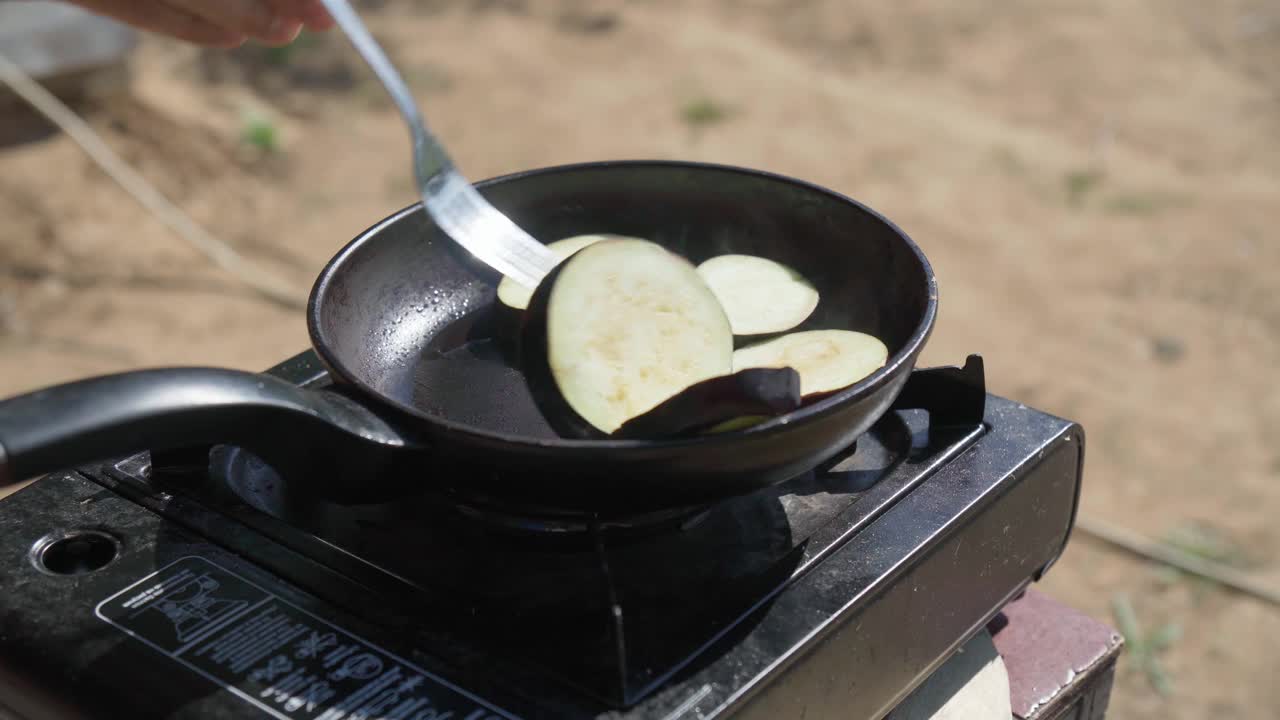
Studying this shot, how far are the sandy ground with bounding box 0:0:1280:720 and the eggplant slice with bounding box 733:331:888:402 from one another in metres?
1.68

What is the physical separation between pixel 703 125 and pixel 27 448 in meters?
4.42

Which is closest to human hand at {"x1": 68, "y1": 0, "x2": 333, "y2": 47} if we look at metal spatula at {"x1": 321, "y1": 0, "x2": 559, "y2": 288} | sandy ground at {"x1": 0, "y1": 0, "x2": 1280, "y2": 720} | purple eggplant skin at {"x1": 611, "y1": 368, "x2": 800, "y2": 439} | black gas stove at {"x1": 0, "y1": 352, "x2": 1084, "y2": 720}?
metal spatula at {"x1": 321, "y1": 0, "x2": 559, "y2": 288}

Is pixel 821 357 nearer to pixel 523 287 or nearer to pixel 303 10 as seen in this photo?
pixel 523 287

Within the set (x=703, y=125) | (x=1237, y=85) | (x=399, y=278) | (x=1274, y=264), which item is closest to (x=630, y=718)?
(x=399, y=278)

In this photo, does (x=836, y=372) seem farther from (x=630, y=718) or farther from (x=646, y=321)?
(x=630, y=718)

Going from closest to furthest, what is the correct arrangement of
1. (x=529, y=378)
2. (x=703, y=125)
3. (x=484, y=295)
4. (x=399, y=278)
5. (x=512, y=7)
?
(x=529, y=378) < (x=399, y=278) < (x=484, y=295) < (x=703, y=125) < (x=512, y=7)

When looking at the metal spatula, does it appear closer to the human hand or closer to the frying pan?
the frying pan

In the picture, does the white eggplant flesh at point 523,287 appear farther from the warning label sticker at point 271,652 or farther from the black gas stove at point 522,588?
the warning label sticker at point 271,652

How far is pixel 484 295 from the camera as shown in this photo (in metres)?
1.52

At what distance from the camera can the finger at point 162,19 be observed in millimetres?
1538

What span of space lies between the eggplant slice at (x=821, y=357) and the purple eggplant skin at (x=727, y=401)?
140 millimetres

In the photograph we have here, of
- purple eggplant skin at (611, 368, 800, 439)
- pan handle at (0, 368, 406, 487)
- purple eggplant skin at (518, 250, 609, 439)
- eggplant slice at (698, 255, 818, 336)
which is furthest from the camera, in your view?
eggplant slice at (698, 255, 818, 336)

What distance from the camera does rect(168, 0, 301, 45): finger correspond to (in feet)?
4.81

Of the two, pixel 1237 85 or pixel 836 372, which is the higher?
pixel 836 372
